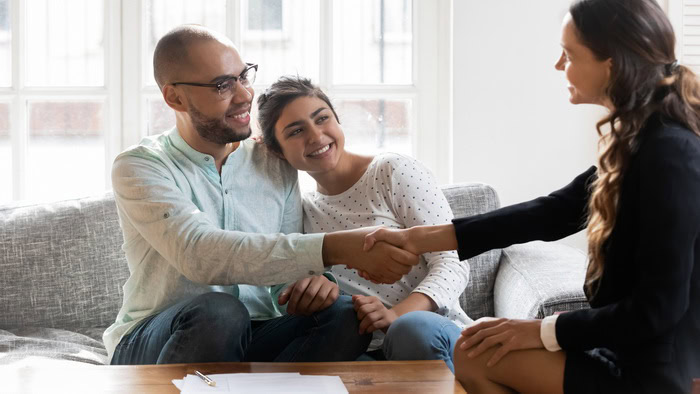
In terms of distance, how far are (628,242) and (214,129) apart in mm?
1095

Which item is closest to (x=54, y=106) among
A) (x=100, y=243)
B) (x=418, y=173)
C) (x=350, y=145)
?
(x=100, y=243)

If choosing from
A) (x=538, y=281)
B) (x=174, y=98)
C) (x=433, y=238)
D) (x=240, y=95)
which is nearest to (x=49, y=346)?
(x=174, y=98)

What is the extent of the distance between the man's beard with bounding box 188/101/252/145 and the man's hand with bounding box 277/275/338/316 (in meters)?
0.45

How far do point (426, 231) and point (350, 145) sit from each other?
1256mm

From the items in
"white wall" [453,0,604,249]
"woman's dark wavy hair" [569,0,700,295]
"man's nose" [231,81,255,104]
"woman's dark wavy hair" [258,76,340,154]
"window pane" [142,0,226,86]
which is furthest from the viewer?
"window pane" [142,0,226,86]

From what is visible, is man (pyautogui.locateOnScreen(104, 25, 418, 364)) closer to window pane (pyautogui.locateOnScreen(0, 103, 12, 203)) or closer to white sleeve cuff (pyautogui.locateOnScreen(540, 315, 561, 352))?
white sleeve cuff (pyautogui.locateOnScreen(540, 315, 561, 352))

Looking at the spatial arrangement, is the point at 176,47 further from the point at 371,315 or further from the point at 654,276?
the point at 654,276

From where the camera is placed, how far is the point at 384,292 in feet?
7.23

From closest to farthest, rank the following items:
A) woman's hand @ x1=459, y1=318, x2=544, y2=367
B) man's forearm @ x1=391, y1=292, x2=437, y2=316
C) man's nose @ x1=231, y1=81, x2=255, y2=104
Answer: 1. woman's hand @ x1=459, y1=318, x2=544, y2=367
2. man's forearm @ x1=391, y1=292, x2=437, y2=316
3. man's nose @ x1=231, y1=81, x2=255, y2=104

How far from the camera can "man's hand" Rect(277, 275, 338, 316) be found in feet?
6.39

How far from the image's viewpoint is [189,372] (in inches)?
62.6

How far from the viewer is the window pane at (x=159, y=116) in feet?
10.4

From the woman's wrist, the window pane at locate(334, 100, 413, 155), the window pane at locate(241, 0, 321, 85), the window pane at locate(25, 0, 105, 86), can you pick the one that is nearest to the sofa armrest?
the woman's wrist

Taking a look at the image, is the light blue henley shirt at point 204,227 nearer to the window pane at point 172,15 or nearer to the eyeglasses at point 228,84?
the eyeglasses at point 228,84
